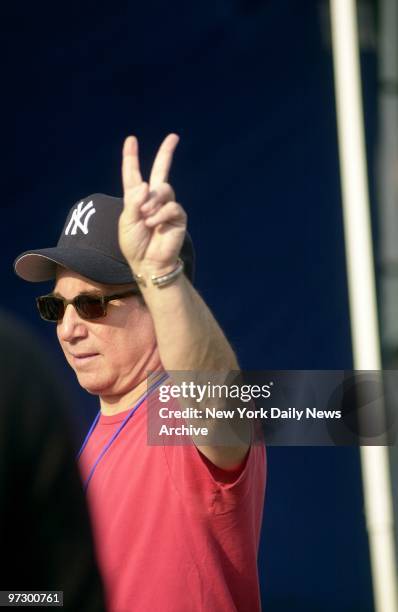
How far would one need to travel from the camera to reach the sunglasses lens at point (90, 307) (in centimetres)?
184

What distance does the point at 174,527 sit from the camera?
1669 millimetres

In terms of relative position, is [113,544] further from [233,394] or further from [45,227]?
[45,227]

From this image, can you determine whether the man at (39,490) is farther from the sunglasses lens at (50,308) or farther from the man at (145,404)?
the sunglasses lens at (50,308)

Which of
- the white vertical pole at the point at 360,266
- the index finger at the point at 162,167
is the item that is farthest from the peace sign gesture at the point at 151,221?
the white vertical pole at the point at 360,266

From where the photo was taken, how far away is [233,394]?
1746mm

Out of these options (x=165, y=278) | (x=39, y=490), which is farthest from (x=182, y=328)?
(x=39, y=490)

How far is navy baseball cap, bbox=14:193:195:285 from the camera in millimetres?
1818

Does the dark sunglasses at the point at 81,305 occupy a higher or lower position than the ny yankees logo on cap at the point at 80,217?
lower

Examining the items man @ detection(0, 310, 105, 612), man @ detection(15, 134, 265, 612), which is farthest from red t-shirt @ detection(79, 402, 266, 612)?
man @ detection(0, 310, 105, 612)

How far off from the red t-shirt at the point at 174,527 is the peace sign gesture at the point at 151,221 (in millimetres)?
→ 311

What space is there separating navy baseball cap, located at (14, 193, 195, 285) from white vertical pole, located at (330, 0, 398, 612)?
35 cm

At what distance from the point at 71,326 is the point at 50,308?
75mm

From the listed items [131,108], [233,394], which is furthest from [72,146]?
[233,394]

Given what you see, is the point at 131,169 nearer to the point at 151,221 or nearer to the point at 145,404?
the point at 151,221
